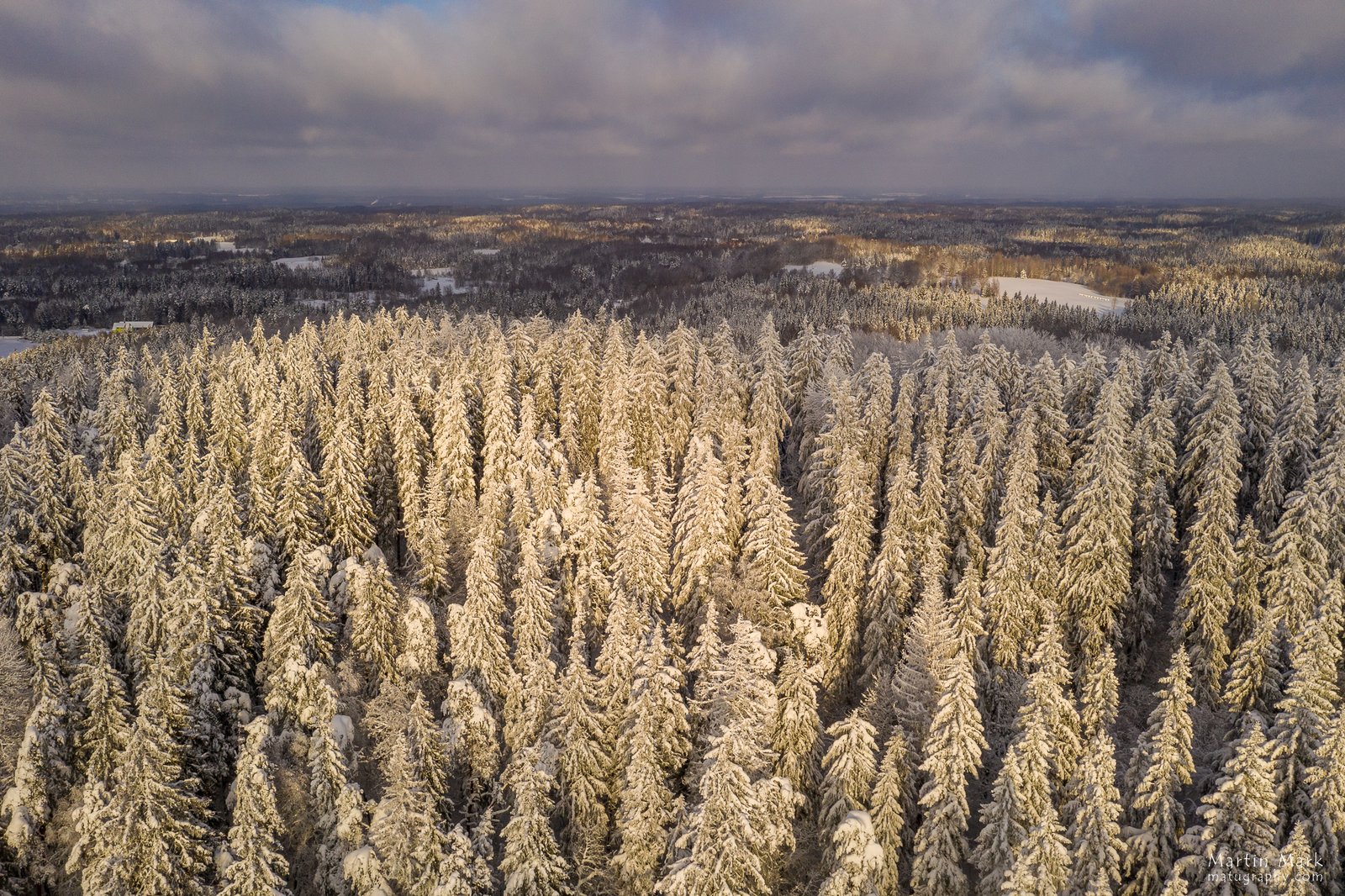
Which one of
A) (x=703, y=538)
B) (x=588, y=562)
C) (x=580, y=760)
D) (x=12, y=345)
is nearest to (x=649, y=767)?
(x=580, y=760)

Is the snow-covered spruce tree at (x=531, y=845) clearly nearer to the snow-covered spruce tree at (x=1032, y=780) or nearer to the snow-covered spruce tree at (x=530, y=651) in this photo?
the snow-covered spruce tree at (x=530, y=651)

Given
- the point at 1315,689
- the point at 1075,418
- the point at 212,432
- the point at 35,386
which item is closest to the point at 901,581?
the point at 1315,689

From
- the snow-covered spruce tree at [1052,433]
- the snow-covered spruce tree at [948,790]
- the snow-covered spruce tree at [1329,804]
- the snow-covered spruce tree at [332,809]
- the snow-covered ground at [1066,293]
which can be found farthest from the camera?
the snow-covered ground at [1066,293]

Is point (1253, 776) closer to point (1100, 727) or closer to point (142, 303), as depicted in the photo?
point (1100, 727)

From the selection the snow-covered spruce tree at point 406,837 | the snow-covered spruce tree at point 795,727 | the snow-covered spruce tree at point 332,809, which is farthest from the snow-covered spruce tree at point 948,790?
the snow-covered spruce tree at point 332,809

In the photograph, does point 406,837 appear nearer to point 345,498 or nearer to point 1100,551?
point 345,498

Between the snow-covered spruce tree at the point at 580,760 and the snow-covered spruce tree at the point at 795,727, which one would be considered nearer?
the snow-covered spruce tree at the point at 580,760
